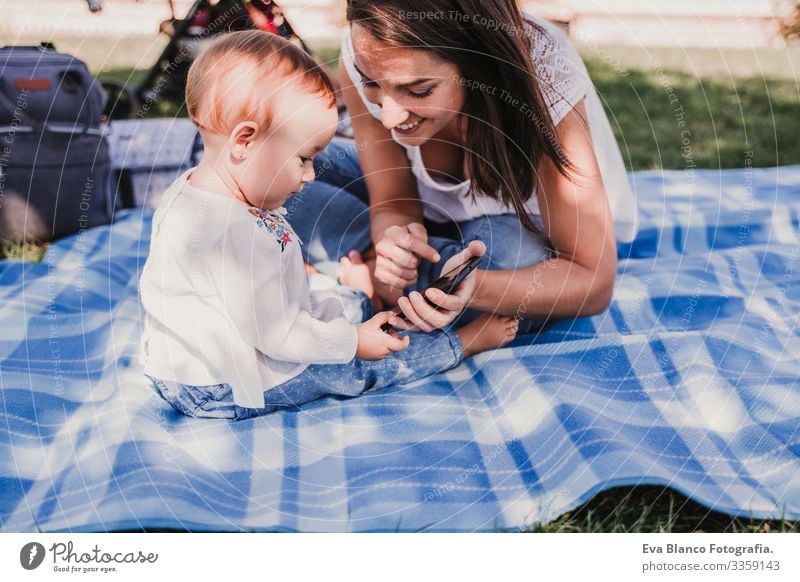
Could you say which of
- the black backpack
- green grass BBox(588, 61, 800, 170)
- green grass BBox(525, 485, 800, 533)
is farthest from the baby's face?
green grass BBox(588, 61, 800, 170)

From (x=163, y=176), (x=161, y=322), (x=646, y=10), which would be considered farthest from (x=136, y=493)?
(x=646, y=10)

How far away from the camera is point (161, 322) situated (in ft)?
3.23

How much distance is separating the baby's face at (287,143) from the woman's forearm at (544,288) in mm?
294

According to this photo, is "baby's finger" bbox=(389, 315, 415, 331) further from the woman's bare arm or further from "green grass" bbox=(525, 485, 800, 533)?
"green grass" bbox=(525, 485, 800, 533)

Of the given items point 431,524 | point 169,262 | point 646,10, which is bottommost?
point 431,524

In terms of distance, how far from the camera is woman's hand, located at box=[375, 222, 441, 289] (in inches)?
42.4

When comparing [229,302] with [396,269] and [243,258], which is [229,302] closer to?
[243,258]

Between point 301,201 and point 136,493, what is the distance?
598mm

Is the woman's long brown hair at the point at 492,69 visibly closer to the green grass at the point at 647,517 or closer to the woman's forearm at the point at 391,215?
the woman's forearm at the point at 391,215

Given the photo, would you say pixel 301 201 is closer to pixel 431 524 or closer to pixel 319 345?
pixel 319 345

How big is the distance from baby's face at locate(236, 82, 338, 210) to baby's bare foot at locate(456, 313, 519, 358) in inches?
13.0

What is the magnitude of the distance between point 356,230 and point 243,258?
1.40 ft

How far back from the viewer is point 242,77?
917 mm

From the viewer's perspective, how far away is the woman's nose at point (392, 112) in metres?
1.00
